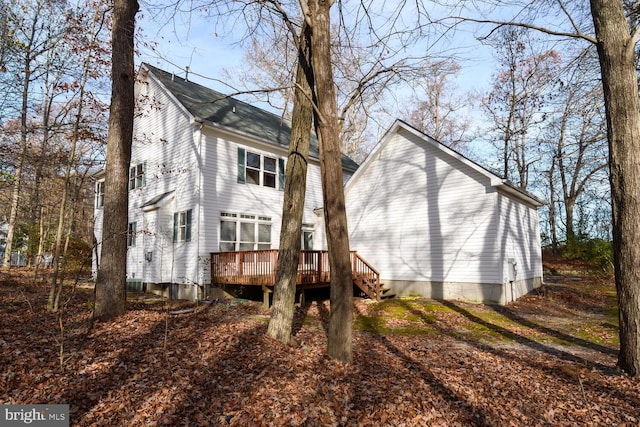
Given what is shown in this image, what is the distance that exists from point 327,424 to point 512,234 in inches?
449

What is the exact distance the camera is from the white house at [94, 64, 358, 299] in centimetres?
1291

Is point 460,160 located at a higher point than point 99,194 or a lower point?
higher

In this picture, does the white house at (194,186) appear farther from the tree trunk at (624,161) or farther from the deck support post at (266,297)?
the tree trunk at (624,161)

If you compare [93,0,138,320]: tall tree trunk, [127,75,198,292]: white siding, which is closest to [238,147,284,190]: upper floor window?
[127,75,198,292]: white siding

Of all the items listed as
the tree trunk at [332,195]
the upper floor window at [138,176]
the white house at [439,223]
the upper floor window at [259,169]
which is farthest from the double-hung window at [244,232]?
the tree trunk at [332,195]

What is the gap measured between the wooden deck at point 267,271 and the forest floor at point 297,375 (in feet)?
9.81

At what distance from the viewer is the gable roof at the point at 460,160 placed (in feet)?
38.4

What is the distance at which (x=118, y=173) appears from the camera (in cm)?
740

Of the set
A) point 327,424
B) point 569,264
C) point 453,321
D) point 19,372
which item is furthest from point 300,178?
point 569,264

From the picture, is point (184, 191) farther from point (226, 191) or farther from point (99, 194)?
point (99, 194)

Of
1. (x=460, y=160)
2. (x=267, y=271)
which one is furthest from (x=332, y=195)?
(x=460, y=160)

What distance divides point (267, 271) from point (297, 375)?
6.44m

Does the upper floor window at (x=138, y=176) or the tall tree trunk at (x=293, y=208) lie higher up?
the upper floor window at (x=138, y=176)

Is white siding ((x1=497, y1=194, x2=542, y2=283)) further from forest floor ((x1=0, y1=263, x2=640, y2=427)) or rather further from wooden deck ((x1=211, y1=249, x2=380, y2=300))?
wooden deck ((x1=211, y1=249, x2=380, y2=300))
